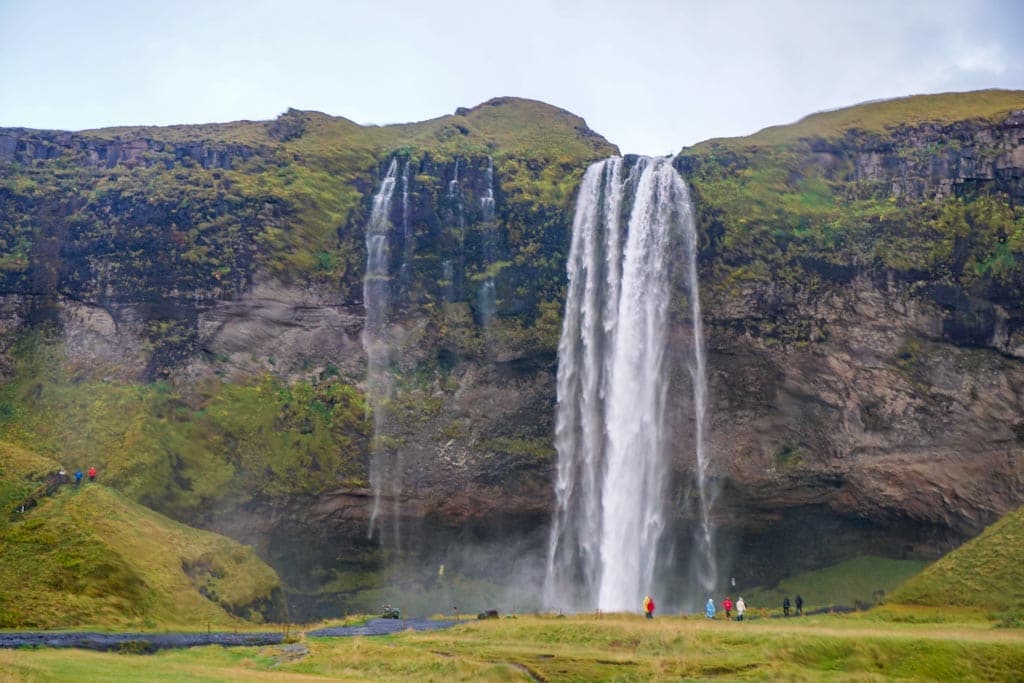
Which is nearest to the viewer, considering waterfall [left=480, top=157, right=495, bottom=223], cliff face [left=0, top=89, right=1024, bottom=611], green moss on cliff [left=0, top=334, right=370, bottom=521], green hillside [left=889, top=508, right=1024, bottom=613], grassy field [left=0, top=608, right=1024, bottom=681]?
grassy field [left=0, top=608, right=1024, bottom=681]

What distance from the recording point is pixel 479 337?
48.2 m

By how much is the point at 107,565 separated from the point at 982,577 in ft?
96.6

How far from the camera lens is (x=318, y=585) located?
143ft

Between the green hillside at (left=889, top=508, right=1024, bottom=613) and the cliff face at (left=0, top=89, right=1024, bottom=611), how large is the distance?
908 cm

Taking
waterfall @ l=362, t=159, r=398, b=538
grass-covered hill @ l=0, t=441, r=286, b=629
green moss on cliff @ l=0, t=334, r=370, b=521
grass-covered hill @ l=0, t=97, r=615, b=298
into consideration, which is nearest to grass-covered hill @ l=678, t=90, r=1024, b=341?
grass-covered hill @ l=0, t=97, r=615, b=298

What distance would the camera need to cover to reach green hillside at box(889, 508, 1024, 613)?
29.7m

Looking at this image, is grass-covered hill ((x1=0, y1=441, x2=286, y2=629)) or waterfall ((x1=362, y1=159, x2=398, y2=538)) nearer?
grass-covered hill ((x1=0, y1=441, x2=286, y2=629))

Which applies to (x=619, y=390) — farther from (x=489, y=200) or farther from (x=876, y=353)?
(x=489, y=200)

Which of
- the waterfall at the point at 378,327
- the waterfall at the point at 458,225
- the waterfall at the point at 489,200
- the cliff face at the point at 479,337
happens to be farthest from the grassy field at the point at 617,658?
the waterfall at the point at 489,200

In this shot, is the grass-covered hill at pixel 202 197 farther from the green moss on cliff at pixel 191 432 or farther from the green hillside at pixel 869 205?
the green hillside at pixel 869 205

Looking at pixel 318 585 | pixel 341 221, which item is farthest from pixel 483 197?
pixel 318 585

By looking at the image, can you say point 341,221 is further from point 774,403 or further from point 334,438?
point 774,403

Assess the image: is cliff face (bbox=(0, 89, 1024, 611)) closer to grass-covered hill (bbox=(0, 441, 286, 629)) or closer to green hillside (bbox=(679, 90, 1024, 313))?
green hillside (bbox=(679, 90, 1024, 313))

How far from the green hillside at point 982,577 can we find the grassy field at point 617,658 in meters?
2.80
